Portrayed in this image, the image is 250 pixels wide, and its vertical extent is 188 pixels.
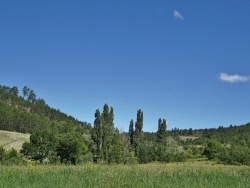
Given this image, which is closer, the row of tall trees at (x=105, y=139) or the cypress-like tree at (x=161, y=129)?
the row of tall trees at (x=105, y=139)

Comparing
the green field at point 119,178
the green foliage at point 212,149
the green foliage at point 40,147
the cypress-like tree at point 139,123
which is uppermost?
the cypress-like tree at point 139,123

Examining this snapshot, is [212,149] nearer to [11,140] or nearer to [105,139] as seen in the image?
[105,139]

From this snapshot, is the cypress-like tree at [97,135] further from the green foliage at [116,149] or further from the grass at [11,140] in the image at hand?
the grass at [11,140]

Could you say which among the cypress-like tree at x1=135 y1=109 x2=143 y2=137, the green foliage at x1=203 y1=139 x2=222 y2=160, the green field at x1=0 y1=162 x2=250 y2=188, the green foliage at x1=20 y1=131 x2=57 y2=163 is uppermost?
the cypress-like tree at x1=135 y1=109 x2=143 y2=137

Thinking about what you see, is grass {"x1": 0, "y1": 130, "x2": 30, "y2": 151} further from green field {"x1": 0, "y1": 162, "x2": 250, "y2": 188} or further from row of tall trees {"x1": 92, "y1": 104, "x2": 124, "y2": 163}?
green field {"x1": 0, "y1": 162, "x2": 250, "y2": 188}

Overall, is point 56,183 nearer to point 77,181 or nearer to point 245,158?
point 77,181

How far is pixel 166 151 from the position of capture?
429ft

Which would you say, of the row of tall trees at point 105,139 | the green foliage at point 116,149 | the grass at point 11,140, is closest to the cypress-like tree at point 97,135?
the row of tall trees at point 105,139

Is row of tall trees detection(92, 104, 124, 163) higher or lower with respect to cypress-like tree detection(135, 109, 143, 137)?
lower

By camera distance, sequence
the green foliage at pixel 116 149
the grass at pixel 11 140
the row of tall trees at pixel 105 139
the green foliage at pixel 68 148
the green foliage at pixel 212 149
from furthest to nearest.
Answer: the grass at pixel 11 140 → the green foliage at pixel 212 149 → the row of tall trees at pixel 105 139 → the green foliage at pixel 116 149 → the green foliage at pixel 68 148

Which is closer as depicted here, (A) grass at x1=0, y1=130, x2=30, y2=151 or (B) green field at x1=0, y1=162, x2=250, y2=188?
(B) green field at x1=0, y1=162, x2=250, y2=188

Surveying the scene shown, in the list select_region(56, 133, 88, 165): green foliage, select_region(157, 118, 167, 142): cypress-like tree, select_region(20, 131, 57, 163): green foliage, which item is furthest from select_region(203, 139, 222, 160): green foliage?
select_region(20, 131, 57, 163): green foliage

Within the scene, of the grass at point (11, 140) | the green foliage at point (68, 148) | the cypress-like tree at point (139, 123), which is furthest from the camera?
the grass at point (11, 140)

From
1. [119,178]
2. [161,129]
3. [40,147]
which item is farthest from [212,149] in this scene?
[119,178]
